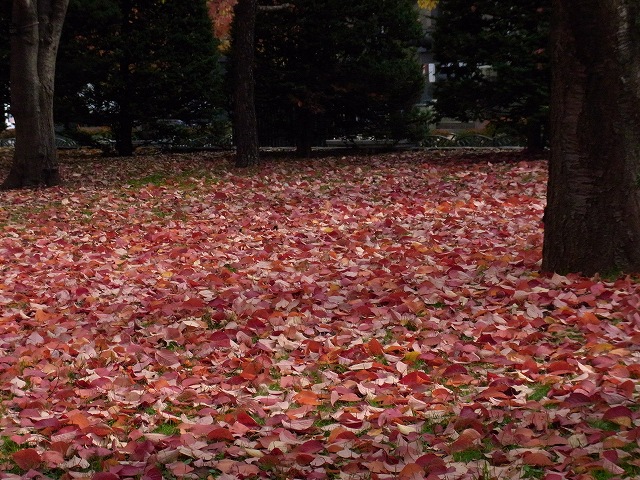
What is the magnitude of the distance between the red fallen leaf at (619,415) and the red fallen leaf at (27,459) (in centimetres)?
274

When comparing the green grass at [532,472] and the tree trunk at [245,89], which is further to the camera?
the tree trunk at [245,89]

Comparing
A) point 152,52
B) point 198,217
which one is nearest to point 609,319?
point 198,217

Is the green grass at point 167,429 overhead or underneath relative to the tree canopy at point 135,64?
underneath

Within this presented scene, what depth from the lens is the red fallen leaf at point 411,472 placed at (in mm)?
3771

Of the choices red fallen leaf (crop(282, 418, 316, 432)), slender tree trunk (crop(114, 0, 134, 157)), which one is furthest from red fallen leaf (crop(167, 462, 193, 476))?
slender tree trunk (crop(114, 0, 134, 157))

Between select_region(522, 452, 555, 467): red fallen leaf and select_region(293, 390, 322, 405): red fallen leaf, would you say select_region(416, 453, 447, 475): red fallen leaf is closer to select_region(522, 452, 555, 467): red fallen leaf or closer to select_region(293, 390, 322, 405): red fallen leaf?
select_region(522, 452, 555, 467): red fallen leaf

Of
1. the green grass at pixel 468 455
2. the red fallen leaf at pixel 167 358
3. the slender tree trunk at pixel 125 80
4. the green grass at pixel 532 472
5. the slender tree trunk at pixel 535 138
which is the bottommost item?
the red fallen leaf at pixel 167 358

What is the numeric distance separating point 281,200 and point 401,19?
10.4 m

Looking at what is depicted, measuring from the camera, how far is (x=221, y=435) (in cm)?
442

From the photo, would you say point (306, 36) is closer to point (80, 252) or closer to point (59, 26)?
point (59, 26)

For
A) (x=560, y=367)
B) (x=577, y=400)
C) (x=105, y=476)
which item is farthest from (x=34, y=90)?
(x=577, y=400)

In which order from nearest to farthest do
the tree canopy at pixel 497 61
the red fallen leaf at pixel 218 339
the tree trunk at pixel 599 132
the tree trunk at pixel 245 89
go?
the red fallen leaf at pixel 218 339
the tree trunk at pixel 599 132
the tree canopy at pixel 497 61
the tree trunk at pixel 245 89

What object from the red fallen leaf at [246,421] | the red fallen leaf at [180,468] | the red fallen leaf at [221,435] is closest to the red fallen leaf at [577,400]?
the red fallen leaf at [246,421]

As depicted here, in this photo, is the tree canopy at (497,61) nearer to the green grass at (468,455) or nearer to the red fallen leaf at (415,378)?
the red fallen leaf at (415,378)
